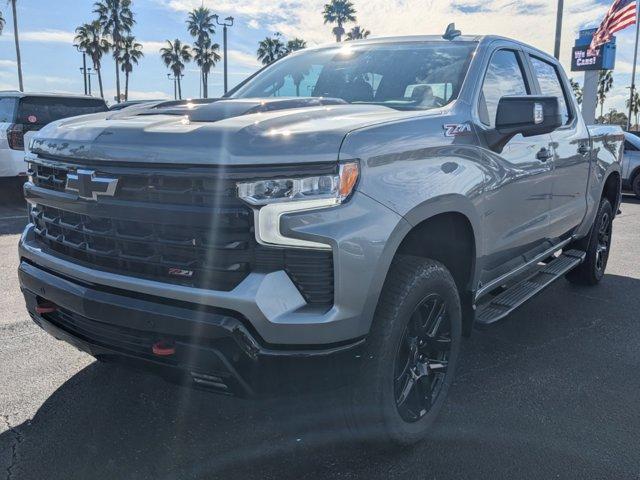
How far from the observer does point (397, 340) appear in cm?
254

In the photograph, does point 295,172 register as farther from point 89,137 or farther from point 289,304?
point 89,137

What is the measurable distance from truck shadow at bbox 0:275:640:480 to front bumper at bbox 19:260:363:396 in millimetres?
552

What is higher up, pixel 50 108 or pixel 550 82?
pixel 550 82

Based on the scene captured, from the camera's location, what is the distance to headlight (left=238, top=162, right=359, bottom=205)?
2.18 meters

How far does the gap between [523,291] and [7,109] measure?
8.74 m

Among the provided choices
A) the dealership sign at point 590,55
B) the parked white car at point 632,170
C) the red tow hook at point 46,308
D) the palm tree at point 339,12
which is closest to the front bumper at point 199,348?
the red tow hook at point 46,308

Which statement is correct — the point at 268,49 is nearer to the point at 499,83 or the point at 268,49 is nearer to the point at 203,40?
the point at 203,40

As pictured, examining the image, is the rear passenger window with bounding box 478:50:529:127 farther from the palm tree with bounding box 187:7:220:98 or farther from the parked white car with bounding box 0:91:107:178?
the palm tree with bounding box 187:7:220:98

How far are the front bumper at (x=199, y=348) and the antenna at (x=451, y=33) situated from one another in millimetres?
2286

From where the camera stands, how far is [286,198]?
7.15 feet

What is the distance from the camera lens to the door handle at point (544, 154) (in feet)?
12.6

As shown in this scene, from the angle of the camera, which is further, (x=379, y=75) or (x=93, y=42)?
(x=93, y=42)

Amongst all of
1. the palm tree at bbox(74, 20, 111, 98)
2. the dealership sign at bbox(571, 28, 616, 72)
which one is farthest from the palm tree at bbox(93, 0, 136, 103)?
the dealership sign at bbox(571, 28, 616, 72)

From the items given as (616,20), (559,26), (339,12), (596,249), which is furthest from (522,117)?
(339,12)
